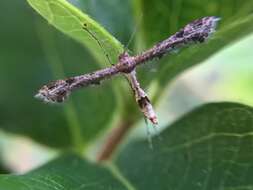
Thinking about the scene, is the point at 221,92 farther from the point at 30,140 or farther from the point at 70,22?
the point at 70,22

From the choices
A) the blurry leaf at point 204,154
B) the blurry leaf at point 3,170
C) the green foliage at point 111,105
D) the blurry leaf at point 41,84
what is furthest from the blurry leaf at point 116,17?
the blurry leaf at point 3,170

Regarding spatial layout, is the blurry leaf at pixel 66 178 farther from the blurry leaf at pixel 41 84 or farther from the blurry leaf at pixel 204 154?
the blurry leaf at pixel 41 84

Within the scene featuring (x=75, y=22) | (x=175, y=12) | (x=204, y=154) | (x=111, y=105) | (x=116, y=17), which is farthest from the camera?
(x=111, y=105)

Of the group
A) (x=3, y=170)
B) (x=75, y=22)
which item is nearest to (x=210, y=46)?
(x=75, y=22)

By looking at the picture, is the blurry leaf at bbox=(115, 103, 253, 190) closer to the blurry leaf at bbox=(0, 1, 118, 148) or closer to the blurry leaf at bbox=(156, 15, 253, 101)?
the blurry leaf at bbox=(156, 15, 253, 101)

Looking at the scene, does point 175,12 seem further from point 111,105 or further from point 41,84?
point 41,84

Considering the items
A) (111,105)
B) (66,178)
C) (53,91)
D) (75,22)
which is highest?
(111,105)

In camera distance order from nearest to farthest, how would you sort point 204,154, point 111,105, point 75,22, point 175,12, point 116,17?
point 75,22, point 204,154, point 175,12, point 116,17, point 111,105
